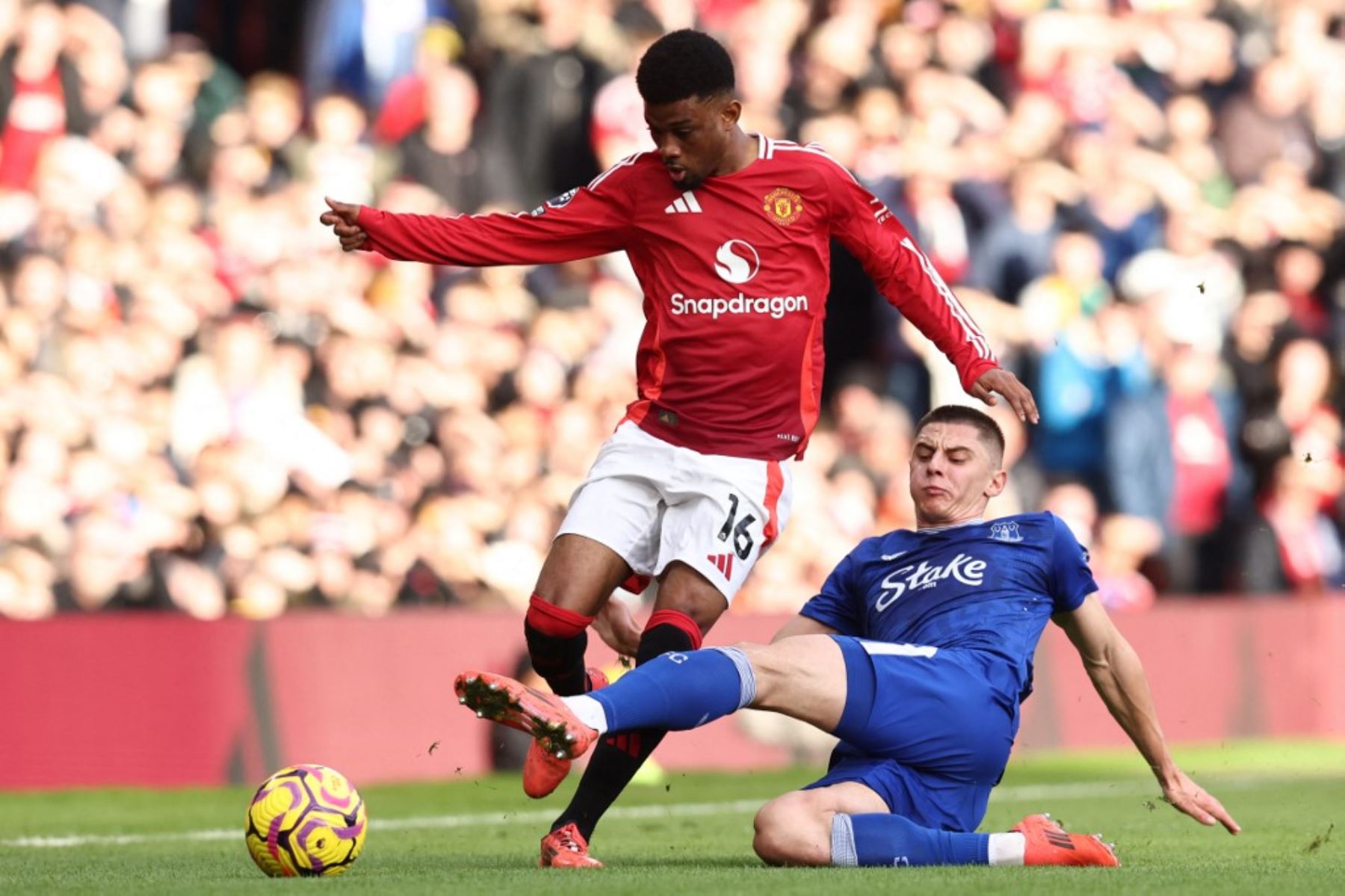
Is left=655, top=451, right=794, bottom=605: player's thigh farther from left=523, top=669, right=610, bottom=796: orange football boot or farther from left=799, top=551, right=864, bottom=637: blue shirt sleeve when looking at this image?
left=523, top=669, right=610, bottom=796: orange football boot

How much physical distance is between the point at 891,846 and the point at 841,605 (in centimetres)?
99

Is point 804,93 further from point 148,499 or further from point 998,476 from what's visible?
point 998,476

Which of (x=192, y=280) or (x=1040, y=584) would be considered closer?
(x=1040, y=584)

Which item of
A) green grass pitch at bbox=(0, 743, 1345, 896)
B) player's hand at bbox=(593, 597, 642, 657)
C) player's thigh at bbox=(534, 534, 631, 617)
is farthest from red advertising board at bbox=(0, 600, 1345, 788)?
player's thigh at bbox=(534, 534, 631, 617)

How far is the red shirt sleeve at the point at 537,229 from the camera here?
7.12 metres

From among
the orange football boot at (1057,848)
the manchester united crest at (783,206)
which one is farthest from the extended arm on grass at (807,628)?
the manchester united crest at (783,206)

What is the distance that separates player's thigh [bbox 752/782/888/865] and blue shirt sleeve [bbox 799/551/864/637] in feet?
2.38

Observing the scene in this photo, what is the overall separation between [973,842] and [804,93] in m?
9.12

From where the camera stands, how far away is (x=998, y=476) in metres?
6.92

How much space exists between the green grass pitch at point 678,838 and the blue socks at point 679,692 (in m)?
0.42

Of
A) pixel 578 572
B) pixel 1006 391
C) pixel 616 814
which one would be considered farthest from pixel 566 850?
pixel 616 814

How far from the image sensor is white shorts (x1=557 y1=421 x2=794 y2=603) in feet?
22.7

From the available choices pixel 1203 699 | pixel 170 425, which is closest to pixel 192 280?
pixel 170 425

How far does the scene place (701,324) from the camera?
7082 mm
